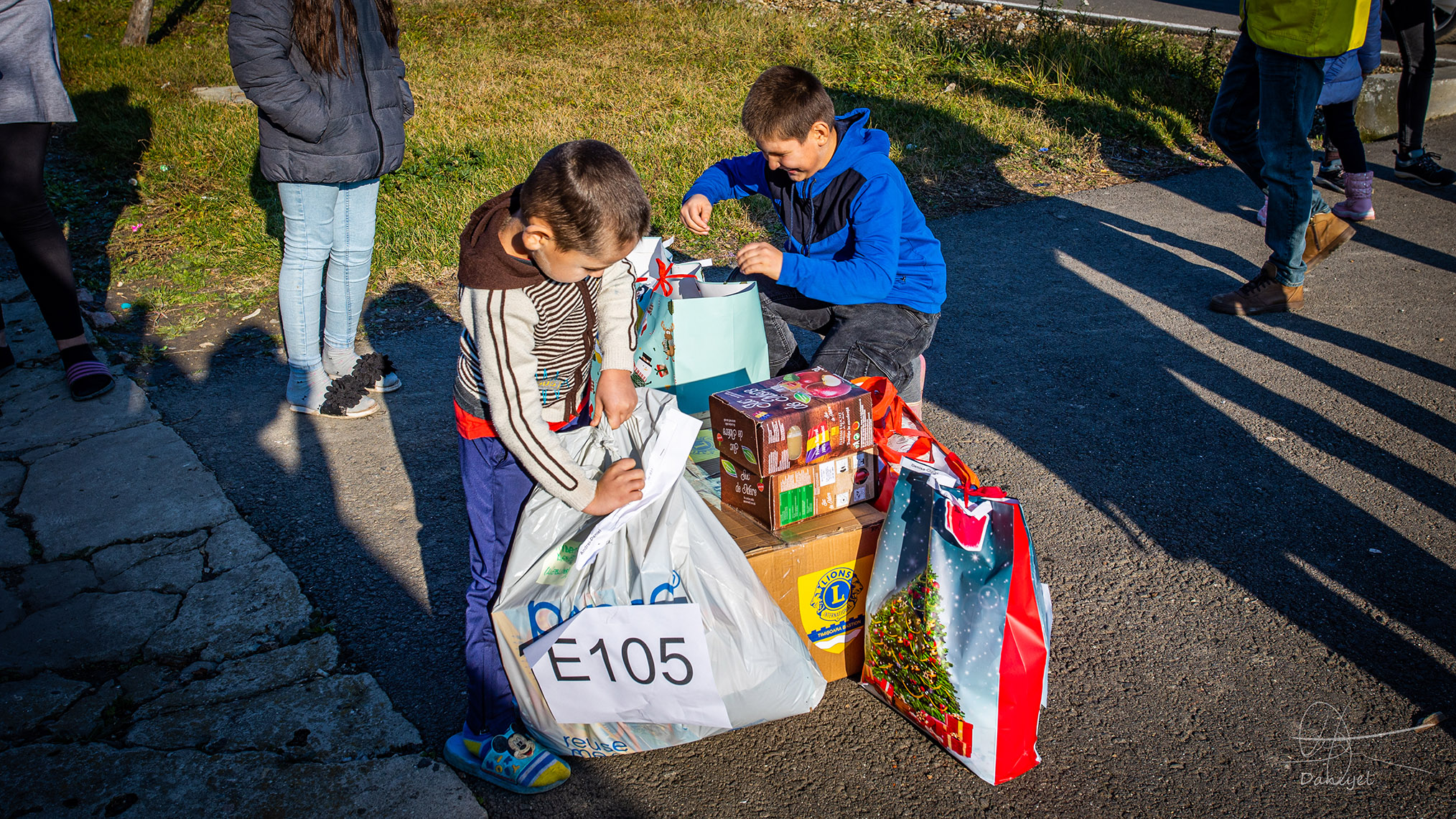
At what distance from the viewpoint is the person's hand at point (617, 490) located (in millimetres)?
1920

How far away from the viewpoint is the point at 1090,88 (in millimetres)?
7879

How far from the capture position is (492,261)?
182cm

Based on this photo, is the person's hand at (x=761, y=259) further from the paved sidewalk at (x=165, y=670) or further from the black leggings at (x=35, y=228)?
the black leggings at (x=35, y=228)

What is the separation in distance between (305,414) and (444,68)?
6533 millimetres

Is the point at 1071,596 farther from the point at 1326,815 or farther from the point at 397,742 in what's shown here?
the point at 397,742

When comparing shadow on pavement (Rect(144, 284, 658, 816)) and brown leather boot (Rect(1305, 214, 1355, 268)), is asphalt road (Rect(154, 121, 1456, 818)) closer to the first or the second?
shadow on pavement (Rect(144, 284, 658, 816))

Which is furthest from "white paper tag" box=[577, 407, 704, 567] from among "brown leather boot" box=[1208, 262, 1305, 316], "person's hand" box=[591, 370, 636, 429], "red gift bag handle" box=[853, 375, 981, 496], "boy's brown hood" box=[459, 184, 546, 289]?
"brown leather boot" box=[1208, 262, 1305, 316]

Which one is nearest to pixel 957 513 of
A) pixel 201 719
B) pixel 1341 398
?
pixel 201 719

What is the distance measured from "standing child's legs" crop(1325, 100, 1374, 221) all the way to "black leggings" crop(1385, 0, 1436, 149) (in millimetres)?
806

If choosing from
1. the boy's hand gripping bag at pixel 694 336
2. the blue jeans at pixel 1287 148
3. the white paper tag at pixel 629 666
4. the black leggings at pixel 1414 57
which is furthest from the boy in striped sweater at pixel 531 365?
the black leggings at pixel 1414 57

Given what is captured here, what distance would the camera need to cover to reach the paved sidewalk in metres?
2.01

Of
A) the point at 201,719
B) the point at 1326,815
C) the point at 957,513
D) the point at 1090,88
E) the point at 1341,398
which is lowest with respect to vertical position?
the point at 201,719

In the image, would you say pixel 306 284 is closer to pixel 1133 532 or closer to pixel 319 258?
pixel 319 258

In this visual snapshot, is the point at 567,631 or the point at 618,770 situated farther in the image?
the point at 618,770
